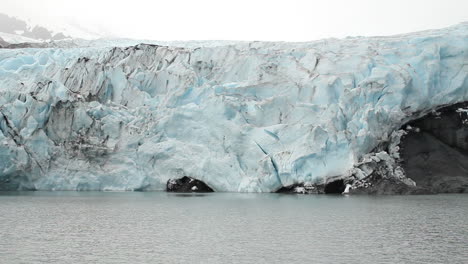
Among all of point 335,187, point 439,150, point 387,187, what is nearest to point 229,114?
point 335,187

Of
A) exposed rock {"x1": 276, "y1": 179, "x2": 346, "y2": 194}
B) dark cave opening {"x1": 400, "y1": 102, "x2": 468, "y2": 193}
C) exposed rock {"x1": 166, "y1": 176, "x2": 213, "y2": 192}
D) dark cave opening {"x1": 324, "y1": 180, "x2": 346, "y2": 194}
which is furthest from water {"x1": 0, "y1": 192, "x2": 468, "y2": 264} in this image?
exposed rock {"x1": 166, "y1": 176, "x2": 213, "y2": 192}

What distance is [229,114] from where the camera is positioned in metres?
19.6

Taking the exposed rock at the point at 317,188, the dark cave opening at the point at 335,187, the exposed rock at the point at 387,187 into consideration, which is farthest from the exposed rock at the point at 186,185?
the exposed rock at the point at 387,187

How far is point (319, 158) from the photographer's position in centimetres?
1784

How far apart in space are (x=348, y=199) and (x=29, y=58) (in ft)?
48.3

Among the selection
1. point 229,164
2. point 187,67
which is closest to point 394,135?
point 229,164

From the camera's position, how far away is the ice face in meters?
18.4

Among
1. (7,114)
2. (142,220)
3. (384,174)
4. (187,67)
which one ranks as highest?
(187,67)

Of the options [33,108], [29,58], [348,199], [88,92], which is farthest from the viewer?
[29,58]

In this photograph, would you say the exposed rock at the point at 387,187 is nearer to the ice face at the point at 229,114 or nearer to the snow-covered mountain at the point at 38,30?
the ice face at the point at 229,114

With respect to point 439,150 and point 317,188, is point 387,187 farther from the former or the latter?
point 439,150

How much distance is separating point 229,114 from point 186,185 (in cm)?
297

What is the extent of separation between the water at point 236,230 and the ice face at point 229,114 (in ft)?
8.45

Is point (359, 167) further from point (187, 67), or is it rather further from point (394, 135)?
point (187, 67)
